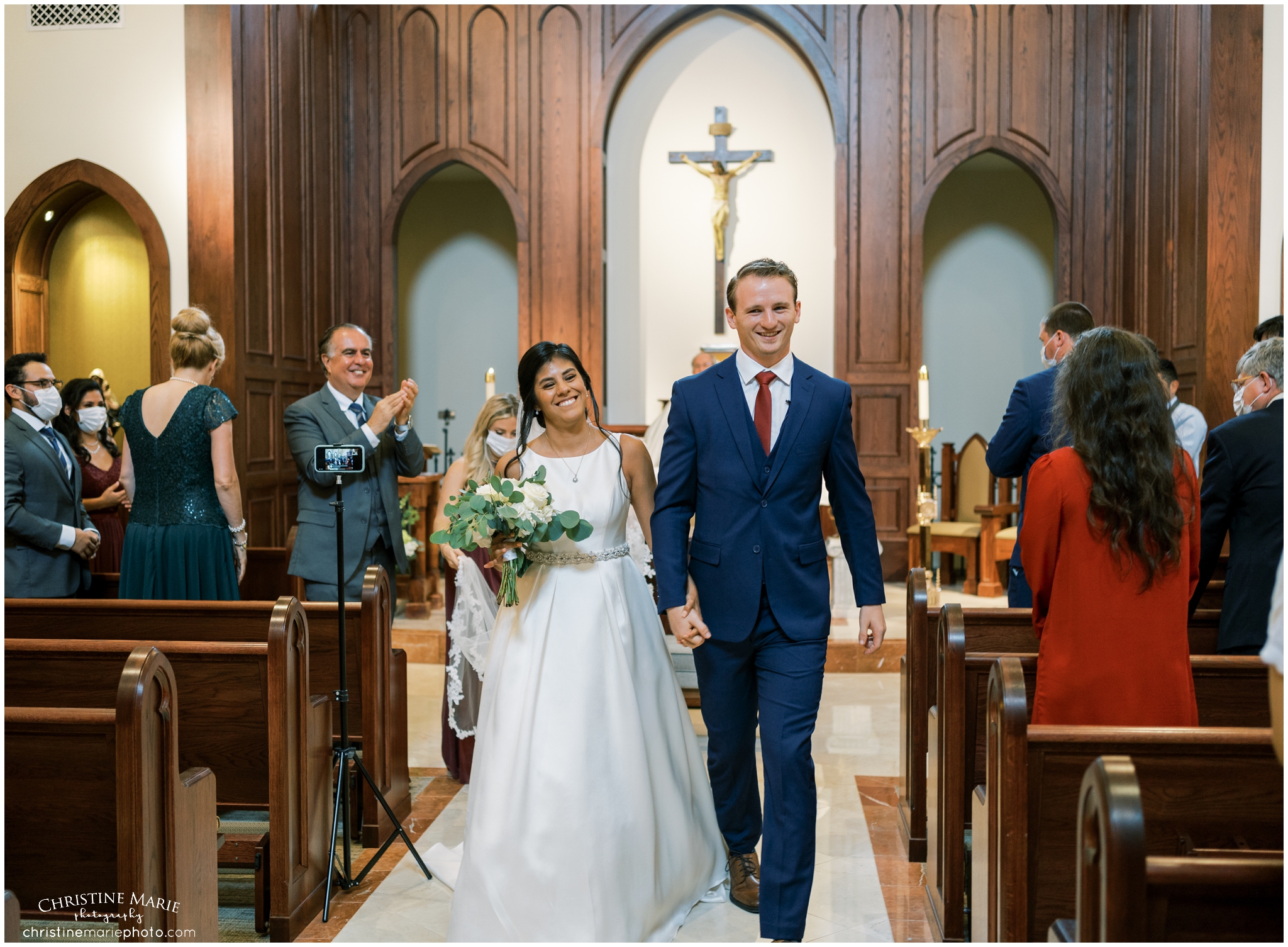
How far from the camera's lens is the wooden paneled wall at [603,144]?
7.27 metres

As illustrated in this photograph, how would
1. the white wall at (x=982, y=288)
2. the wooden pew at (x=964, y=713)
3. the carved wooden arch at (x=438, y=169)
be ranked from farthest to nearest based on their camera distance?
the white wall at (x=982, y=288), the carved wooden arch at (x=438, y=169), the wooden pew at (x=964, y=713)

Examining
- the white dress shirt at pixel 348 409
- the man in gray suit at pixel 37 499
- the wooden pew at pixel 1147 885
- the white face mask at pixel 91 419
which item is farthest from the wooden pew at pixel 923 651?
the white face mask at pixel 91 419

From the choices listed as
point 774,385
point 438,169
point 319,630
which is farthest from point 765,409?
point 438,169

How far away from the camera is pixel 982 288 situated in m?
9.73

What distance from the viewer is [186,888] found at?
235 cm

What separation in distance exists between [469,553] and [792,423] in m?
1.83

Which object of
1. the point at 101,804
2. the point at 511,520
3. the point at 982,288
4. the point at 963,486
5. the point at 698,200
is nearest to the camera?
the point at 101,804

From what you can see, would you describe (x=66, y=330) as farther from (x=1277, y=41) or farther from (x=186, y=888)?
(x=1277, y=41)

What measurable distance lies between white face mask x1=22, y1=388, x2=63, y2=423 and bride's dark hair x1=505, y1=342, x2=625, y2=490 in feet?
6.50

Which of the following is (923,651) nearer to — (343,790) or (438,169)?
(343,790)

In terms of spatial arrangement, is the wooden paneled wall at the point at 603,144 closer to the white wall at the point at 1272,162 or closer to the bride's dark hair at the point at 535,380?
the white wall at the point at 1272,162

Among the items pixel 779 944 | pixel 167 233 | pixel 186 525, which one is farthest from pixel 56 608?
pixel 167 233

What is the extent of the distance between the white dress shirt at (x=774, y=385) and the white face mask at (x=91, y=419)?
4.19m

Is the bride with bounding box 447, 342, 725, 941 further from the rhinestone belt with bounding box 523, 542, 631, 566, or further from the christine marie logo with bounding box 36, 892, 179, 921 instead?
the christine marie logo with bounding box 36, 892, 179, 921
